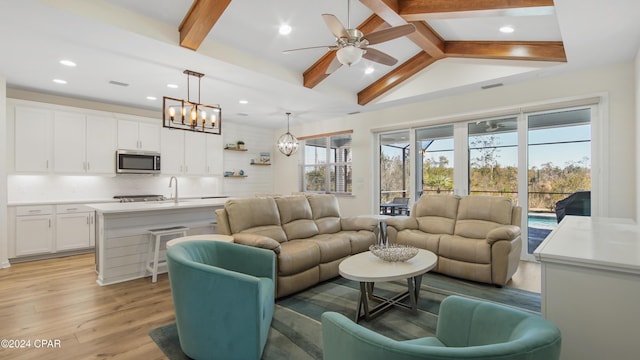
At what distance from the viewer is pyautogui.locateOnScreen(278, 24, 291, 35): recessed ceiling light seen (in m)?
3.62

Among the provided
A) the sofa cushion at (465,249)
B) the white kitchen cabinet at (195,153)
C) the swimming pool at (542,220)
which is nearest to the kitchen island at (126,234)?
the white kitchen cabinet at (195,153)

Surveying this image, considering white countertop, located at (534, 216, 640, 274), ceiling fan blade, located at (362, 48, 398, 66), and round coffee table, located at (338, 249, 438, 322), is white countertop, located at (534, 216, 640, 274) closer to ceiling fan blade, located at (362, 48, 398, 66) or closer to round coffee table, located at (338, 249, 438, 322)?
round coffee table, located at (338, 249, 438, 322)

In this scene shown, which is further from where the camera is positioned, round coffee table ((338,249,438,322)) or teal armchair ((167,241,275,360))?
round coffee table ((338,249,438,322))

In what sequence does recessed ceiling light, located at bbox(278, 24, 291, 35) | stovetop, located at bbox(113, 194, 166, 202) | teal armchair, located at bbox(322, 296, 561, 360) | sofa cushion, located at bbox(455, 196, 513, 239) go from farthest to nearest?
stovetop, located at bbox(113, 194, 166, 202)
sofa cushion, located at bbox(455, 196, 513, 239)
recessed ceiling light, located at bbox(278, 24, 291, 35)
teal armchair, located at bbox(322, 296, 561, 360)

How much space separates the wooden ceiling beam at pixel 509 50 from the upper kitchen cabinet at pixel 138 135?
556cm

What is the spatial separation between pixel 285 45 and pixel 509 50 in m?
2.97

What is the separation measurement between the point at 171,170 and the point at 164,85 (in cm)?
222

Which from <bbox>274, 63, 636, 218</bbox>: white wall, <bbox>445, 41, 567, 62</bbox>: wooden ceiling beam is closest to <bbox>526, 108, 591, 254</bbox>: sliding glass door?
<bbox>274, 63, 636, 218</bbox>: white wall

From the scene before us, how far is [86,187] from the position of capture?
557 centimetres

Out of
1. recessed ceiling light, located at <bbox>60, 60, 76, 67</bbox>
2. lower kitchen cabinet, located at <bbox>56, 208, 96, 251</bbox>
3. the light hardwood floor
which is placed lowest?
the light hardwood floor

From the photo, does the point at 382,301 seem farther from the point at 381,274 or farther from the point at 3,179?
the point at 3,179

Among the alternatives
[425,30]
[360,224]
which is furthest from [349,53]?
[360,224]

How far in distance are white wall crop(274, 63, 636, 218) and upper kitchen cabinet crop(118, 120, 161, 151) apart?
412 centimetres

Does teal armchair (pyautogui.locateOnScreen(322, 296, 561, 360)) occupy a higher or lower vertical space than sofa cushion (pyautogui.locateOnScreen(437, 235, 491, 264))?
higher
